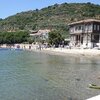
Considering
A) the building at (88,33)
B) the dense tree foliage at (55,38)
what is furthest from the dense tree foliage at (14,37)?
the building at (88,33)

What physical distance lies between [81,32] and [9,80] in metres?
74.3

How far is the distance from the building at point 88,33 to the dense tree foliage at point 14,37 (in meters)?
65.9

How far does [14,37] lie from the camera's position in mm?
178375

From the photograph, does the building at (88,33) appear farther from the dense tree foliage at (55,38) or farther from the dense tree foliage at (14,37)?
the dense tree foliage at (14,37)

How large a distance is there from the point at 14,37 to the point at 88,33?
260 feet

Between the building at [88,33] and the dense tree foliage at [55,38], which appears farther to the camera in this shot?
the dense tree foliage at [55,38]

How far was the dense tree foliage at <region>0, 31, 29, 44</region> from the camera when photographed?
174 m

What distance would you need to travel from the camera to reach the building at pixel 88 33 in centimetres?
10256

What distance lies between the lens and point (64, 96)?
2567 cm

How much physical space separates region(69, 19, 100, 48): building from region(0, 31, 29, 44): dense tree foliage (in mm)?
65914

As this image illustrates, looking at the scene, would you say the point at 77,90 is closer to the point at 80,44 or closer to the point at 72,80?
the point at 72,80

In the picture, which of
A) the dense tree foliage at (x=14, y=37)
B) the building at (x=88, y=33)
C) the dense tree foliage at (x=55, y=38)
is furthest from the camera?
the dense tree foliage at (x=14, y=37)

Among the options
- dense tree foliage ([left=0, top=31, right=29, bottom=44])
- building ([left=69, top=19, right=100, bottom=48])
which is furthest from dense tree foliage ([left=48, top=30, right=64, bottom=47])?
dense tree foliage ([left=0, top=31, right=29, bottom=44])

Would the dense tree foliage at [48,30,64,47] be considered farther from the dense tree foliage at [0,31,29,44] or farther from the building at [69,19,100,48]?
the dense tree foliage at [0,31,29,44]
